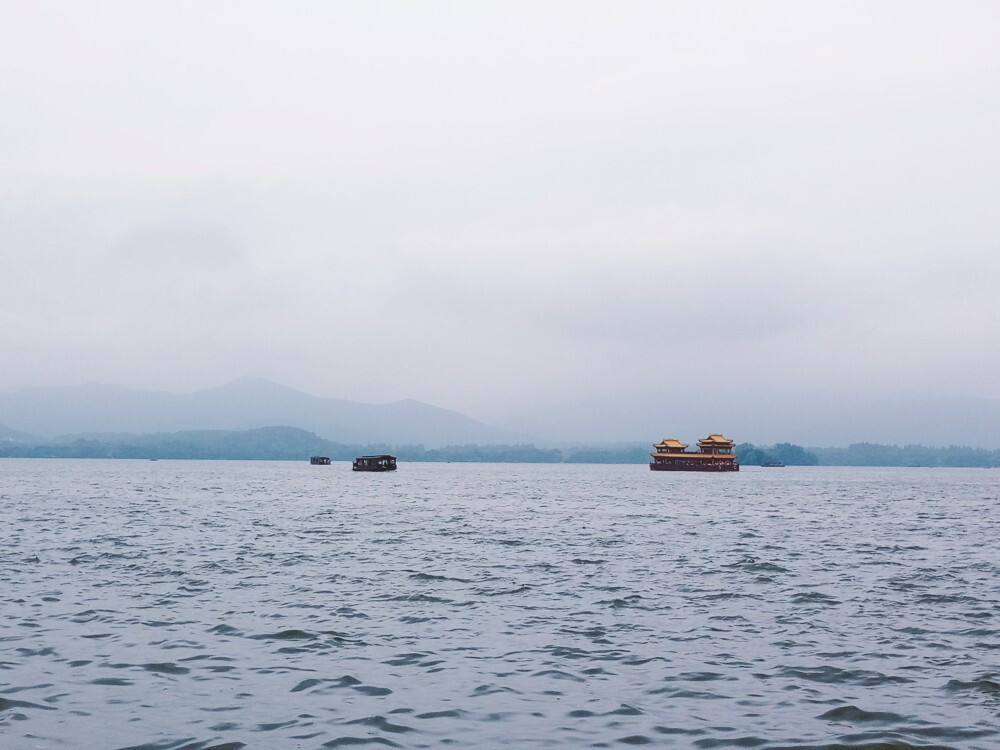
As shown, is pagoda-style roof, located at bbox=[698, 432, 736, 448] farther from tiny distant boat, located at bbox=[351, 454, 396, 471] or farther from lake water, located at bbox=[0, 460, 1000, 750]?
lake water, located at bbox=[0, 460, 1000, 750]

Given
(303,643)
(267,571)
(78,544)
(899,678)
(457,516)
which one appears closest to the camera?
(899,678)

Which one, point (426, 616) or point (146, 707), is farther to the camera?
point (426, 616)

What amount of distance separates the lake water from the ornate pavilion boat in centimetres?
14752

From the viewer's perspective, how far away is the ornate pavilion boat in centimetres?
18438

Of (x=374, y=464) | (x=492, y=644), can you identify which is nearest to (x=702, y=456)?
(x=374, y=464)

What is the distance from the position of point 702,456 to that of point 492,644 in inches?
6757

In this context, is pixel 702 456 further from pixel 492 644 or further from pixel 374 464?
pixel 492 644

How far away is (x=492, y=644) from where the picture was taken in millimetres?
18109

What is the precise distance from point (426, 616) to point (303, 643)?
396 cm

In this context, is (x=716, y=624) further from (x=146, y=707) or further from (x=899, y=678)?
(x=146, y=707)

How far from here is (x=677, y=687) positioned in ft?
48.7

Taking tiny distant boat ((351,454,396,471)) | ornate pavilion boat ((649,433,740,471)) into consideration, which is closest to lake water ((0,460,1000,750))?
tiny distant boat ((351,454,396,471))

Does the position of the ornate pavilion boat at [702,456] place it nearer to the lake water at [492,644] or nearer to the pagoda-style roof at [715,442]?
the pagoda-style roof at [715,442]

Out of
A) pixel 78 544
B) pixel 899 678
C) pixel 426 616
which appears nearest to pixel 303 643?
pixel 426 616
